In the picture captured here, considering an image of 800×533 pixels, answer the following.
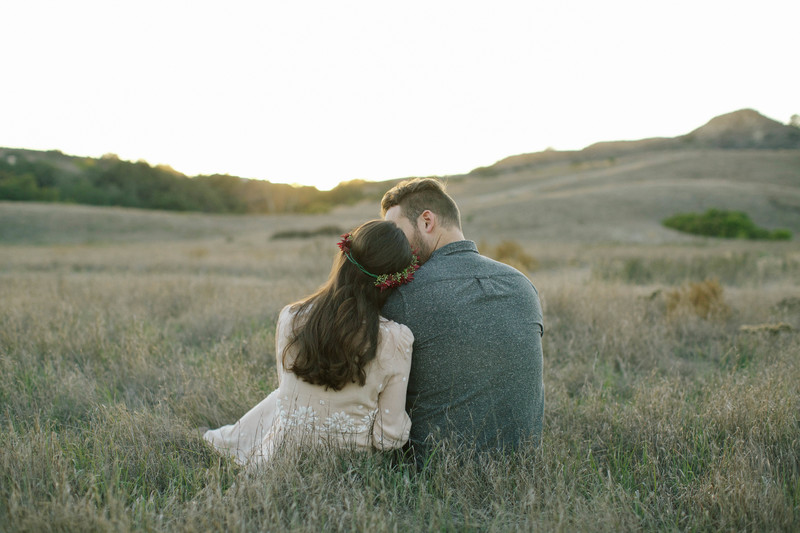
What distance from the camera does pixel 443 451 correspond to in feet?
8.64

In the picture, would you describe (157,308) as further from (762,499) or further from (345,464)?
(762,499)

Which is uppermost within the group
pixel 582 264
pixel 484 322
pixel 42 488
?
pixel 484 322

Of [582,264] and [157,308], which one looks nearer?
[157,308]

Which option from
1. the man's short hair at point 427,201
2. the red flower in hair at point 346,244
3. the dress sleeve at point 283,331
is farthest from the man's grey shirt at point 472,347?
the dress sleeve at point 283,331

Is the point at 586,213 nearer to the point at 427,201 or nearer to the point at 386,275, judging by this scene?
the point at 427,201

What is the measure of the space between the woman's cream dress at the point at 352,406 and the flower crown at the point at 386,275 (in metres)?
0.20

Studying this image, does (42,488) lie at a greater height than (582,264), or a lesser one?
greater

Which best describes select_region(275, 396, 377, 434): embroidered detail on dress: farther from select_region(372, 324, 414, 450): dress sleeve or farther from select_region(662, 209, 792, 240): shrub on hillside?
select_region(662, 209, 792, 240): shrub on hillside

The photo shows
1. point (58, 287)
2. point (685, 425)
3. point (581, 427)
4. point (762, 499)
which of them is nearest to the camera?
point (762, 499)

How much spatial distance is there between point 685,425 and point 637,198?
42896 millimetres

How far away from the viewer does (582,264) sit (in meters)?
14.5

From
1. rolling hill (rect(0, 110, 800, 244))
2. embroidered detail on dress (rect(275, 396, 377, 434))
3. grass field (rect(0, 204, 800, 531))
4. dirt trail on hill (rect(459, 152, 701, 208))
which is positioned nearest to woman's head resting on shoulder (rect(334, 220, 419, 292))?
embroidered detail on dress (rect(275, 396, 377, 434))

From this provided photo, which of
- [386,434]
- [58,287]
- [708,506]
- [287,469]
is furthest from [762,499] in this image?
[58,287]

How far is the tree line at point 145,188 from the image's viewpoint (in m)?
58.5
